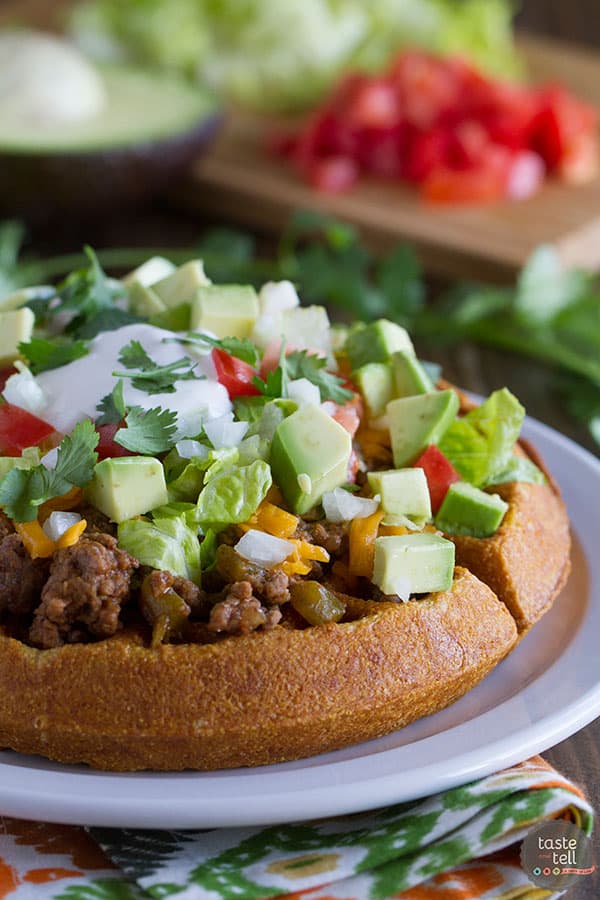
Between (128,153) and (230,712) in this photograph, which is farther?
(128,153)

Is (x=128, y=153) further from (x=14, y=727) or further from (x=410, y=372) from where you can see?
(x=14, y=727)

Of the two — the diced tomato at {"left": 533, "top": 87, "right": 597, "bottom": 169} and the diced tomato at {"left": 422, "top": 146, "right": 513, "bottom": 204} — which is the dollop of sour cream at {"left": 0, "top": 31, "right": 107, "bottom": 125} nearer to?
the diced tomato at {"left": 422, "top": 146, "right": 513, "bottom": 204}

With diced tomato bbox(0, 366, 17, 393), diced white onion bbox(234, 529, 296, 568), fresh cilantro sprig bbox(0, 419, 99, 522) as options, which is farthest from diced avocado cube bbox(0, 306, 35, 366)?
diced white onion bbox(234, 529, 296, 568)

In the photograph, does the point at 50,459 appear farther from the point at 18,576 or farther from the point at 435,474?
the point at 435,474

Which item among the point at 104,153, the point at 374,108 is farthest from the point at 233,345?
the point at 374,108

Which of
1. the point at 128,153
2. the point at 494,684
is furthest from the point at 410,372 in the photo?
the point at 128,153

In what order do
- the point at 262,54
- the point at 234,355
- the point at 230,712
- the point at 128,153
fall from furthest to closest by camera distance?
the point at 262,54 → the point at 128,153 → the point at 234,355 → the point at 230,712

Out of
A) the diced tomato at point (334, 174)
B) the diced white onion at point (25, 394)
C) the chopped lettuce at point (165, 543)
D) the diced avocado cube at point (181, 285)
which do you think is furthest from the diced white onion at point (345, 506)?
the diced tomato at point (334, 174)

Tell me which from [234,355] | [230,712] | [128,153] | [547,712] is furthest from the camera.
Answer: [128,153]

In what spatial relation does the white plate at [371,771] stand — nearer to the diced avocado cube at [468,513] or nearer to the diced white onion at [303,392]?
the diced avocado cube at [468,513]
